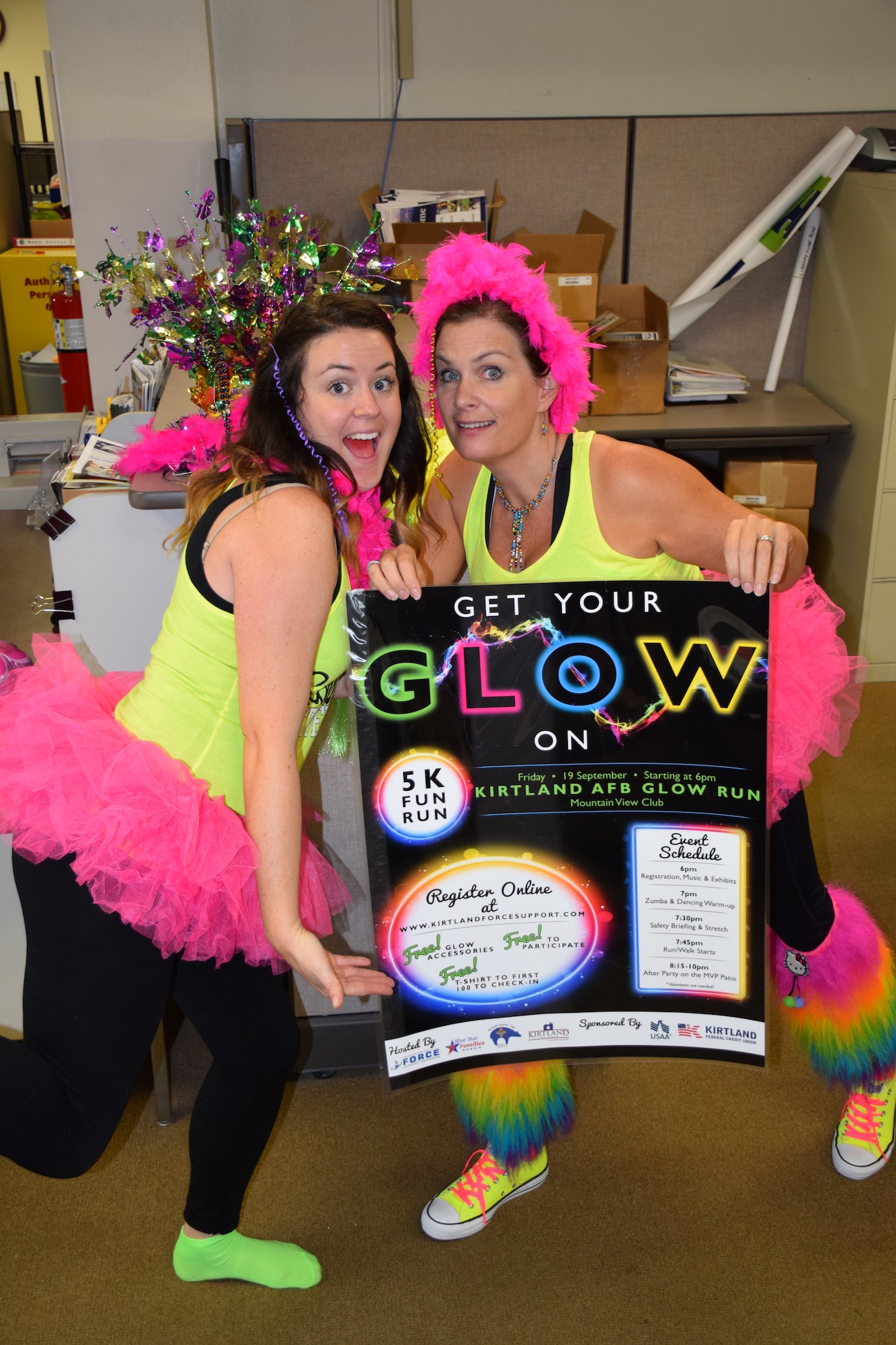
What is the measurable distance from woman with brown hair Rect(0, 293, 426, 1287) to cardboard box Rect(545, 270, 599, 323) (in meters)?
1.81

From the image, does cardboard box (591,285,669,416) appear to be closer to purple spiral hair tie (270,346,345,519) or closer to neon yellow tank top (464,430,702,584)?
neon yellow tank top (464,430,702,584)

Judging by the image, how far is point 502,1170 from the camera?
1.72 metres

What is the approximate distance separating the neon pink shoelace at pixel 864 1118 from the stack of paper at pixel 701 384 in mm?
2156

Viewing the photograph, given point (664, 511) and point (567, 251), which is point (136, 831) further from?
point (567, 251)

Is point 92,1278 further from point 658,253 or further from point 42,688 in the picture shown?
point 658,253

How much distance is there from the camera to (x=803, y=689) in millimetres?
1592

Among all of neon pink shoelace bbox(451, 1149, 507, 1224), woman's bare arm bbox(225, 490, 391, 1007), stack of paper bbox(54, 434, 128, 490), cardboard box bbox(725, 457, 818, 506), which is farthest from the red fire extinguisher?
neon pink shoelace bbox(451, 1149, 507, 1224)

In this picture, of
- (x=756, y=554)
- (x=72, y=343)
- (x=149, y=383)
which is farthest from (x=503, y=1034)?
(x=72, y=343)

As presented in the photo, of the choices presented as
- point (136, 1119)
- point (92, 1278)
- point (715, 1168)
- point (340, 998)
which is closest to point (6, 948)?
point (136, 1119)

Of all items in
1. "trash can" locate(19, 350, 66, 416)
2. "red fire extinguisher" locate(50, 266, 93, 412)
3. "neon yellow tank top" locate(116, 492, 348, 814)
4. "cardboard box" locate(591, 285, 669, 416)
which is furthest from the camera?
"trash can" locate(19, 350, 66, 416)

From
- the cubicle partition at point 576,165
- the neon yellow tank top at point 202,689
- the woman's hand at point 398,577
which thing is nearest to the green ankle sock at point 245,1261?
the neon yellow tank top at point 202,689

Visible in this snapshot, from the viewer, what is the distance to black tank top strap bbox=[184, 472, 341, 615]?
1.32 meters

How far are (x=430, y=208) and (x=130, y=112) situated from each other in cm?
98

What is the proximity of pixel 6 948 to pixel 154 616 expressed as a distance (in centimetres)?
68
